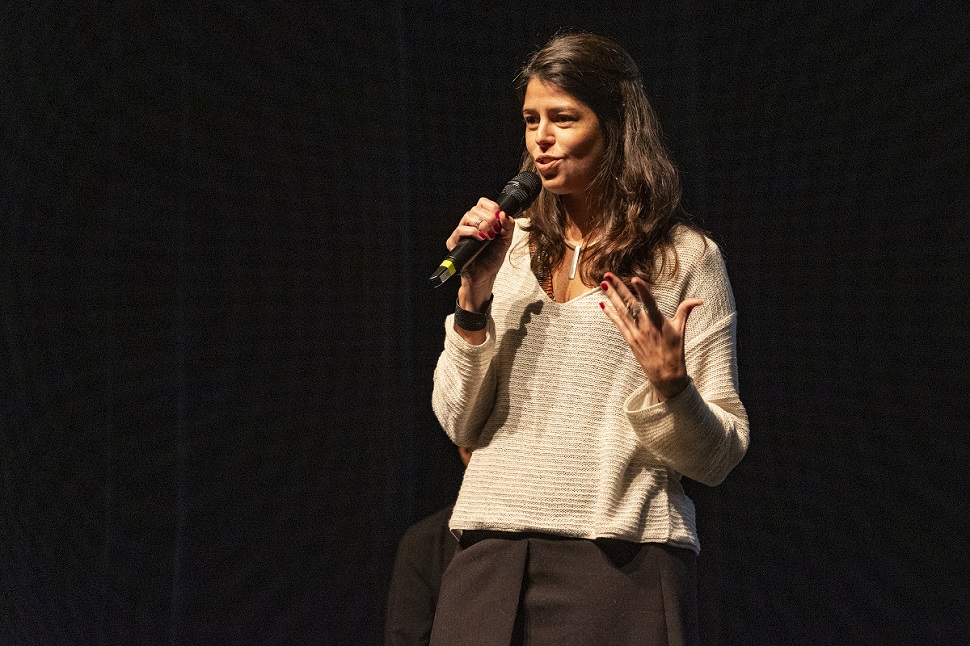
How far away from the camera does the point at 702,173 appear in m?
1.78

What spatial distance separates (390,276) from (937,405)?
105 cm

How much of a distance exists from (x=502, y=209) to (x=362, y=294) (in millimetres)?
569

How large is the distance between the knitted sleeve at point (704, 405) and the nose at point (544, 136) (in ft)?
0.82

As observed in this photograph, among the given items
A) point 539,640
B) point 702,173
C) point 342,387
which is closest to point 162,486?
point 342,387

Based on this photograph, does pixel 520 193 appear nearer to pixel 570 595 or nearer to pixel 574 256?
pixel 574 256

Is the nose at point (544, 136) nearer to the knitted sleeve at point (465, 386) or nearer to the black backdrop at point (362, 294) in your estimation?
the knitted sleeve at point (465, 386)

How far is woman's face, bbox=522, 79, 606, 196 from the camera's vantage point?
4.16ft

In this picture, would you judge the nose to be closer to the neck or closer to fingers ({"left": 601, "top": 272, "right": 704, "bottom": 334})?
the neck

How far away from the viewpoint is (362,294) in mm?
1720

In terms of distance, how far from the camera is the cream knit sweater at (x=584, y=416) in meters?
1.16

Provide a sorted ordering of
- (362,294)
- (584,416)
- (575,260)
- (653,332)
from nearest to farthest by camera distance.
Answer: (653,332)
(584,416)
(575,260)
(362,294)

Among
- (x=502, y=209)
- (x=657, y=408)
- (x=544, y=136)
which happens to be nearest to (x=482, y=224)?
(x=502, y=209)

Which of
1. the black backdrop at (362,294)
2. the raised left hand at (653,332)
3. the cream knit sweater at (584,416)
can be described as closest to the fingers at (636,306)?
the raised left hand at (653,332)

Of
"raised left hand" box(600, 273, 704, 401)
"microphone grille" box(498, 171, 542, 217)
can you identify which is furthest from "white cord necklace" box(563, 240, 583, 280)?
"raised left hand" box(600, 273, 704, 401)
